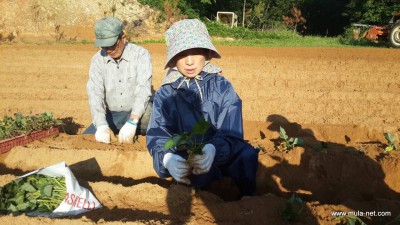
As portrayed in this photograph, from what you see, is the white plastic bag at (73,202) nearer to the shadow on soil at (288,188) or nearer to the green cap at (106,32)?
the shadow on soil at (288,188)

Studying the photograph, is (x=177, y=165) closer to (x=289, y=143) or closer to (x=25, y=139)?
(x=289, y=143)

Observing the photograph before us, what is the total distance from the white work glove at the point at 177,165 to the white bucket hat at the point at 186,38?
26.8 inches

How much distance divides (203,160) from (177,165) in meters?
0.18

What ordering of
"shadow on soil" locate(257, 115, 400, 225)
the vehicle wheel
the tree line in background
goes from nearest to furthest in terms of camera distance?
"shadow on soil" locate(257, 115, 400, 225) < the vehicle wheel < the tree line in background

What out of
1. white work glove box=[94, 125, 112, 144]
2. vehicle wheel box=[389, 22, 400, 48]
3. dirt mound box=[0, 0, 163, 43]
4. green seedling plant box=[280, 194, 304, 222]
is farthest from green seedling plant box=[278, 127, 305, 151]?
dirt mound box=[0, 0, 163, 43]

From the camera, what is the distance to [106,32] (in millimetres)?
3588

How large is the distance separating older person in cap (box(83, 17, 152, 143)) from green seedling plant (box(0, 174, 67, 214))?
48.5 inches

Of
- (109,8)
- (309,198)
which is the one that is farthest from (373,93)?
(109,8)

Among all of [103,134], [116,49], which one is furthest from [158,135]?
[116,49]

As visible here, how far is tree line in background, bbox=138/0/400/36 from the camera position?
63.3 ft

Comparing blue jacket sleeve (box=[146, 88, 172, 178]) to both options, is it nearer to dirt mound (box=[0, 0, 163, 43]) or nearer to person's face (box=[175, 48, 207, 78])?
person's face (box=[175, 48, 207, 78])

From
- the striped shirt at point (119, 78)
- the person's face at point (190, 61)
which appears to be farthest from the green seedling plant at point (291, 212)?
the striped shirt at point (119, 78)

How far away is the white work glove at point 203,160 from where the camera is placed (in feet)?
7.09

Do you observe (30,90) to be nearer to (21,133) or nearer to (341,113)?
(21,133)
